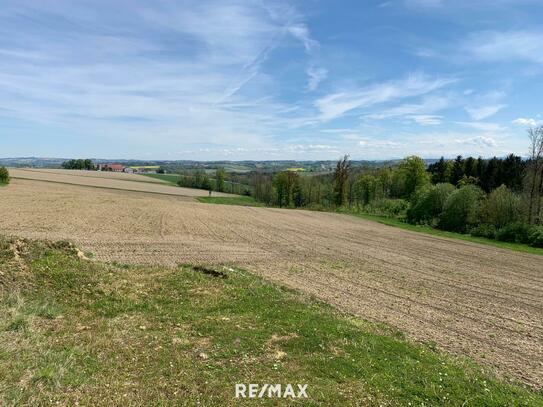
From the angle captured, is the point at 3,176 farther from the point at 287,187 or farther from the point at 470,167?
the point at 470,167

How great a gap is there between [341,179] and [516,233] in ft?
119

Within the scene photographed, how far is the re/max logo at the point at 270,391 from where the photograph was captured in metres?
5.87

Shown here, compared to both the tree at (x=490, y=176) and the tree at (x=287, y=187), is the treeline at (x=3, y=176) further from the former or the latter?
the tree at (x=490, y=176)

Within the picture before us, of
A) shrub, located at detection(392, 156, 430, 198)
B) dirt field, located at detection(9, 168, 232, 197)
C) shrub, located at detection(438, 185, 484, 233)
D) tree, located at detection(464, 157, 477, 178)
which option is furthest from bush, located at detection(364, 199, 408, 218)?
dirt field, located at detection(9, 168, 232, 197)

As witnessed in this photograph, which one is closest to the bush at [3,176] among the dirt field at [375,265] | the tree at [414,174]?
the dirt field at [375,265]

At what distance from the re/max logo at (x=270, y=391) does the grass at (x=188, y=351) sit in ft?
0.48

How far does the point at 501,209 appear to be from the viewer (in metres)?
39.2

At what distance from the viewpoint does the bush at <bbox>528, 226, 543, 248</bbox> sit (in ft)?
106

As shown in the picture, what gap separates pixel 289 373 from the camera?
21.8 ft

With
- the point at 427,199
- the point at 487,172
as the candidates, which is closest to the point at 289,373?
the point at 427,199

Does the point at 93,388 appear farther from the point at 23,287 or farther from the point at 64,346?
the point at 23,287

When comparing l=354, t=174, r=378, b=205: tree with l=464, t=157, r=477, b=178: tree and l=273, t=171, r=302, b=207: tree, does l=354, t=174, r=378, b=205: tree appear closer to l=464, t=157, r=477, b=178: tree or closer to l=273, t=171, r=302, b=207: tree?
l=273, t=171, r=302, b=207: tree

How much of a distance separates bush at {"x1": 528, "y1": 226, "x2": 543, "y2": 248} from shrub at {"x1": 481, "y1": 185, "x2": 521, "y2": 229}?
15.8 feet

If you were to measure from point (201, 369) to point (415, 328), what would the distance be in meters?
6.67
